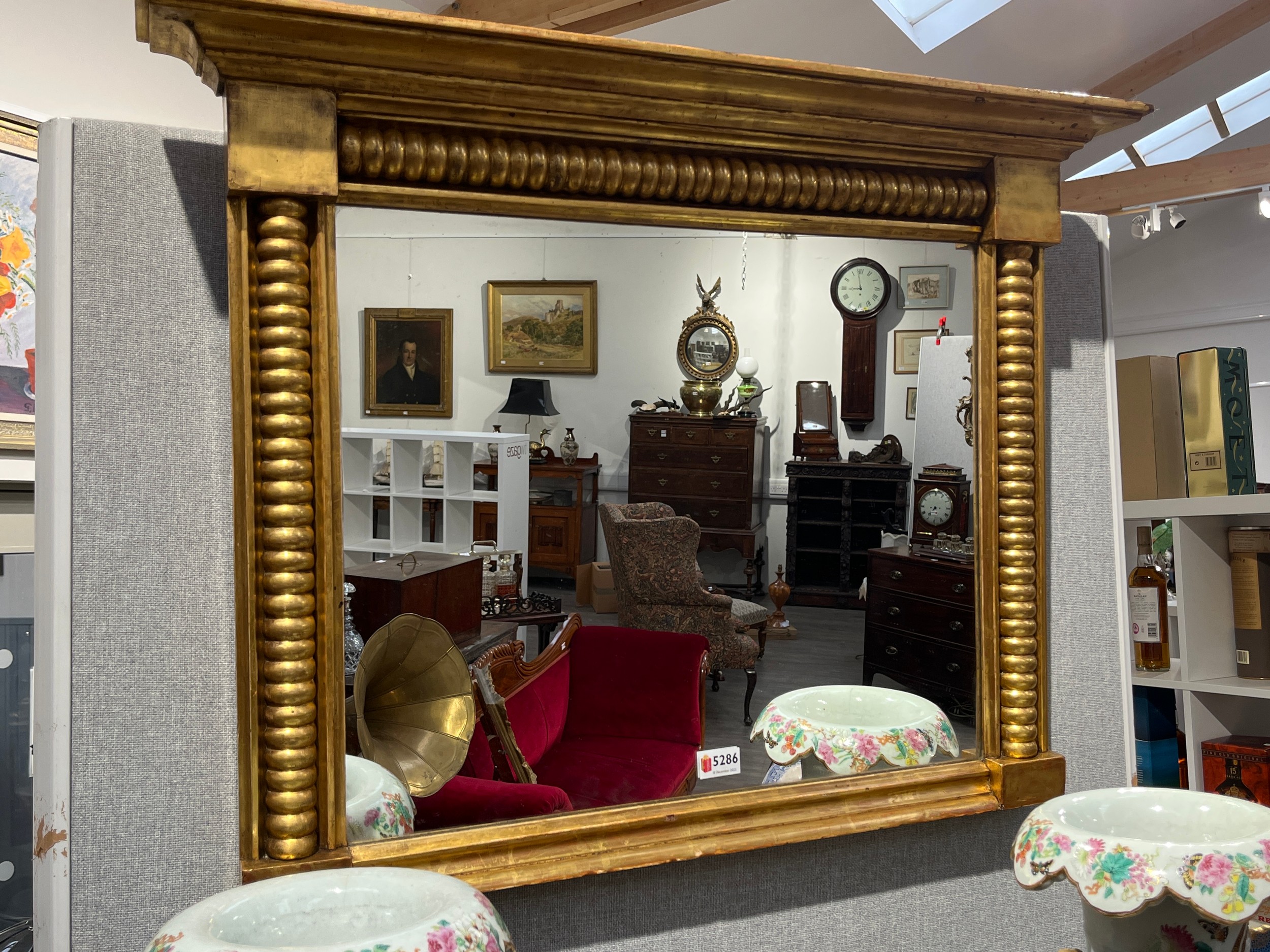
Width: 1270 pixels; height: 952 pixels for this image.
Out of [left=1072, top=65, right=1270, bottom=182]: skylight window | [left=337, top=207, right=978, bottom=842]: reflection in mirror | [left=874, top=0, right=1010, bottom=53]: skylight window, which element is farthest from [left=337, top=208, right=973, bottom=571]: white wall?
[left=1072, top=65, right=1270, bottom=182]: skylight window

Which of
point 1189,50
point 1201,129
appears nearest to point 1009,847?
point 1189,50

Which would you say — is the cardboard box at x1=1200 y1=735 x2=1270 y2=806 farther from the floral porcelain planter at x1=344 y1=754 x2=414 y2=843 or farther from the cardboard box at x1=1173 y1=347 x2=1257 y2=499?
the floral porcelain planter at x1=344 y1=754 x2=414 y2=843

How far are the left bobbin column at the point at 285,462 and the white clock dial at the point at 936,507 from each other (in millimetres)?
842

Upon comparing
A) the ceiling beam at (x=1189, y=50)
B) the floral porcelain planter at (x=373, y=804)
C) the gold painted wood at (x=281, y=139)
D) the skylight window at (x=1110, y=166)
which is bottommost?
the floral porcelain planter at (x=373, y=804)

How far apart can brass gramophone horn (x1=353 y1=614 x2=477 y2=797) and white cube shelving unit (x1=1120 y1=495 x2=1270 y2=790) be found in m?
1.44

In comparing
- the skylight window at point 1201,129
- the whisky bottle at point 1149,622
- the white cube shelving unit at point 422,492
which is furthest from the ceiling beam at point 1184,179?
the white cube shelving unit at point 422,492

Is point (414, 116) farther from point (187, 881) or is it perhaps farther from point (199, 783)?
point (187, 881)

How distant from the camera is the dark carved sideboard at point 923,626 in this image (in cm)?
139

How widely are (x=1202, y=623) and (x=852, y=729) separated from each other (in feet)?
3.61

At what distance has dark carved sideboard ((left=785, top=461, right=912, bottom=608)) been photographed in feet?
4.50

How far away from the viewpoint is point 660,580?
133cm

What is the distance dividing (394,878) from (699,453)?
71 cm

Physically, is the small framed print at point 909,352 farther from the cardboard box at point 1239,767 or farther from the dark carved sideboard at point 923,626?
the cardboard box at point 1239,767

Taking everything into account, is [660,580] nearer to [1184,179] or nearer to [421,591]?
[421,591]
